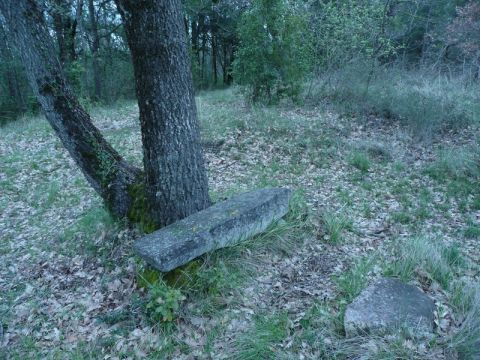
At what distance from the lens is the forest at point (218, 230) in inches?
124

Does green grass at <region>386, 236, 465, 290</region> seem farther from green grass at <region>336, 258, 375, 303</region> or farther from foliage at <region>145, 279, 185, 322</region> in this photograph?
foliage at <region>145, 279, 185, 322</region>

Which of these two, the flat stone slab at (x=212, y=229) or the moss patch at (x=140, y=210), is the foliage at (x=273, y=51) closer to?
the flat stone slab at (x=212, y=229)

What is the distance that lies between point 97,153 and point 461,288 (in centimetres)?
439

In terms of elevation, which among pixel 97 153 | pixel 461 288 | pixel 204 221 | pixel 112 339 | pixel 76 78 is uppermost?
pixel 76 78

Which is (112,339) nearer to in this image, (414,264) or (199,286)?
(199,286)

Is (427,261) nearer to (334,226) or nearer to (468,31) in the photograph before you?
(334,226)

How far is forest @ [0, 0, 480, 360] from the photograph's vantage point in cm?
314

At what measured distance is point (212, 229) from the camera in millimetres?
3699

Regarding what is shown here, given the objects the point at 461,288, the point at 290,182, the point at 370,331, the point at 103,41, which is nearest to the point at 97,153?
the point at 290,182

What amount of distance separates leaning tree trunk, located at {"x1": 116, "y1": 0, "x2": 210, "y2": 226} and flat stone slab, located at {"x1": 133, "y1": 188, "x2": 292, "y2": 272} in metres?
0.34

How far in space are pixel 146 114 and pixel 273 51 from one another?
644cm

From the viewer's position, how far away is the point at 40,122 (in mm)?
11305

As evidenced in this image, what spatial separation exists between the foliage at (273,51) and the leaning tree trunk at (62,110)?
590 centimetres

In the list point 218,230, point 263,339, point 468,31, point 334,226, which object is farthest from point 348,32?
point 263,339
